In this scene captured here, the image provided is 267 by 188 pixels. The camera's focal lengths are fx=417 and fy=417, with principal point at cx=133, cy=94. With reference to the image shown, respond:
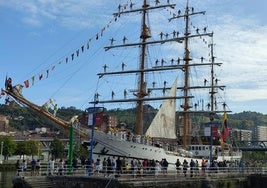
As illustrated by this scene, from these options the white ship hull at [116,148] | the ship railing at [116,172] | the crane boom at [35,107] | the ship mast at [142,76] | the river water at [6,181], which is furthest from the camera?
the ship mast at [142,76]

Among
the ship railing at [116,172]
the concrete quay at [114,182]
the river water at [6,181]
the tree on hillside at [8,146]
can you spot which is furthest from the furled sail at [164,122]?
the tree on hillside at [8,146]

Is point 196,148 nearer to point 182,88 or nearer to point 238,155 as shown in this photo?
point 182,88

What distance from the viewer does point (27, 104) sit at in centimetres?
3712

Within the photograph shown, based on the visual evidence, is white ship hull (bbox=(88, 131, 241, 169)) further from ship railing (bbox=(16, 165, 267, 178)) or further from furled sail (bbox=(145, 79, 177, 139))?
ship railing (bbox=(16, 165, 267, 178))

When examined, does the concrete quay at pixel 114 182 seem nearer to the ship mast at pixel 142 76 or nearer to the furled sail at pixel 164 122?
the ship mast at pixel 142 76

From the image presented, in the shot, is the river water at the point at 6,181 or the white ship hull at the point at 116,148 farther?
the white ship hull at the point at 116,148

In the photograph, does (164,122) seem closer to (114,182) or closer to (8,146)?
(114,182)

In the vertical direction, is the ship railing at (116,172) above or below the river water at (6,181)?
above

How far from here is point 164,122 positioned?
54312 mm

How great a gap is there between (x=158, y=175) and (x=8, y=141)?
67464mm

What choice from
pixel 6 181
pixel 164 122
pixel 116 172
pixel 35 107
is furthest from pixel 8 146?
pixel 116 172

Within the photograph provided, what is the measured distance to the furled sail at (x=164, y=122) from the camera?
51750 millimetres

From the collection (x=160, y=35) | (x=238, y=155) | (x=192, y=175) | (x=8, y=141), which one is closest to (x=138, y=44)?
(x=160, y=35)

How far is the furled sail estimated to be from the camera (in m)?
51.8
